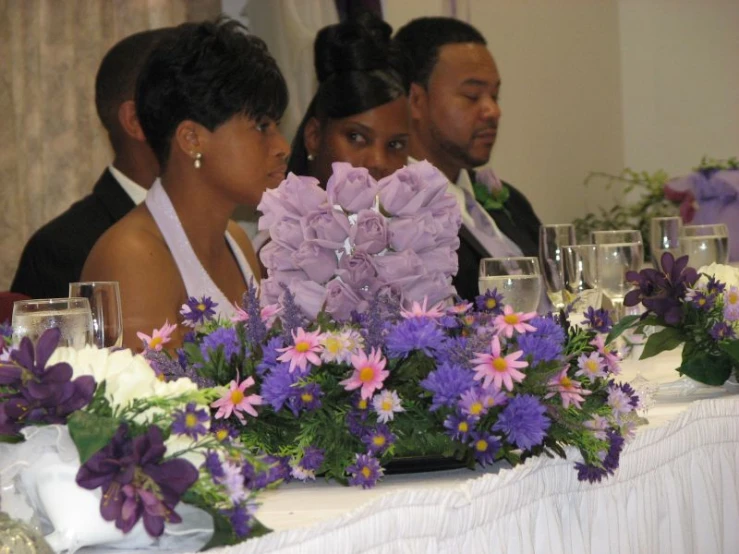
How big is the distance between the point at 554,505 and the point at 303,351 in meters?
0.31

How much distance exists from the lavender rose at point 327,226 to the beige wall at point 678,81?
5.28 meters

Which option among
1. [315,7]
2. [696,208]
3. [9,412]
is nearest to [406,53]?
[315,7]

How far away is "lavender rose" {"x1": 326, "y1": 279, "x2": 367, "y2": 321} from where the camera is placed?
4.32ft

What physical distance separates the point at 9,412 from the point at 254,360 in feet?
1.08

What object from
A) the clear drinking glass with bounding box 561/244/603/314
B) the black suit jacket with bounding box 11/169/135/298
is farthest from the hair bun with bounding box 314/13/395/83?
the clear drinking glass with bounding box 561/244/603/314

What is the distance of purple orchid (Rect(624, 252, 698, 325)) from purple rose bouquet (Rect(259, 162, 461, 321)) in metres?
0.36

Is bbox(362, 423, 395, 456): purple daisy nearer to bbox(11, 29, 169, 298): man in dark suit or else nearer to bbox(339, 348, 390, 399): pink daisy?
bbox(339, 348, 390, 399): pink daisy

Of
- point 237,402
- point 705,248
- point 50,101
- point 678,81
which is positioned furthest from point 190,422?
point 678,81

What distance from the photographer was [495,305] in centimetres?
129

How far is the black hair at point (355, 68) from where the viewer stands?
11.7 ft

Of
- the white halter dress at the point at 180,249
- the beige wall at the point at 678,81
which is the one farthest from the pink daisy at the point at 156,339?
the beige wall at the point at 678,81

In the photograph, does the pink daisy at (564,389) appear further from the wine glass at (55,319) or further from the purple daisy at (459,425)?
the wine glass at (55,319)

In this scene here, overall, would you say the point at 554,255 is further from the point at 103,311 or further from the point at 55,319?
the point at 55,319

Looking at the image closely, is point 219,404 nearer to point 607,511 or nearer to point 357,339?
point 357,339
